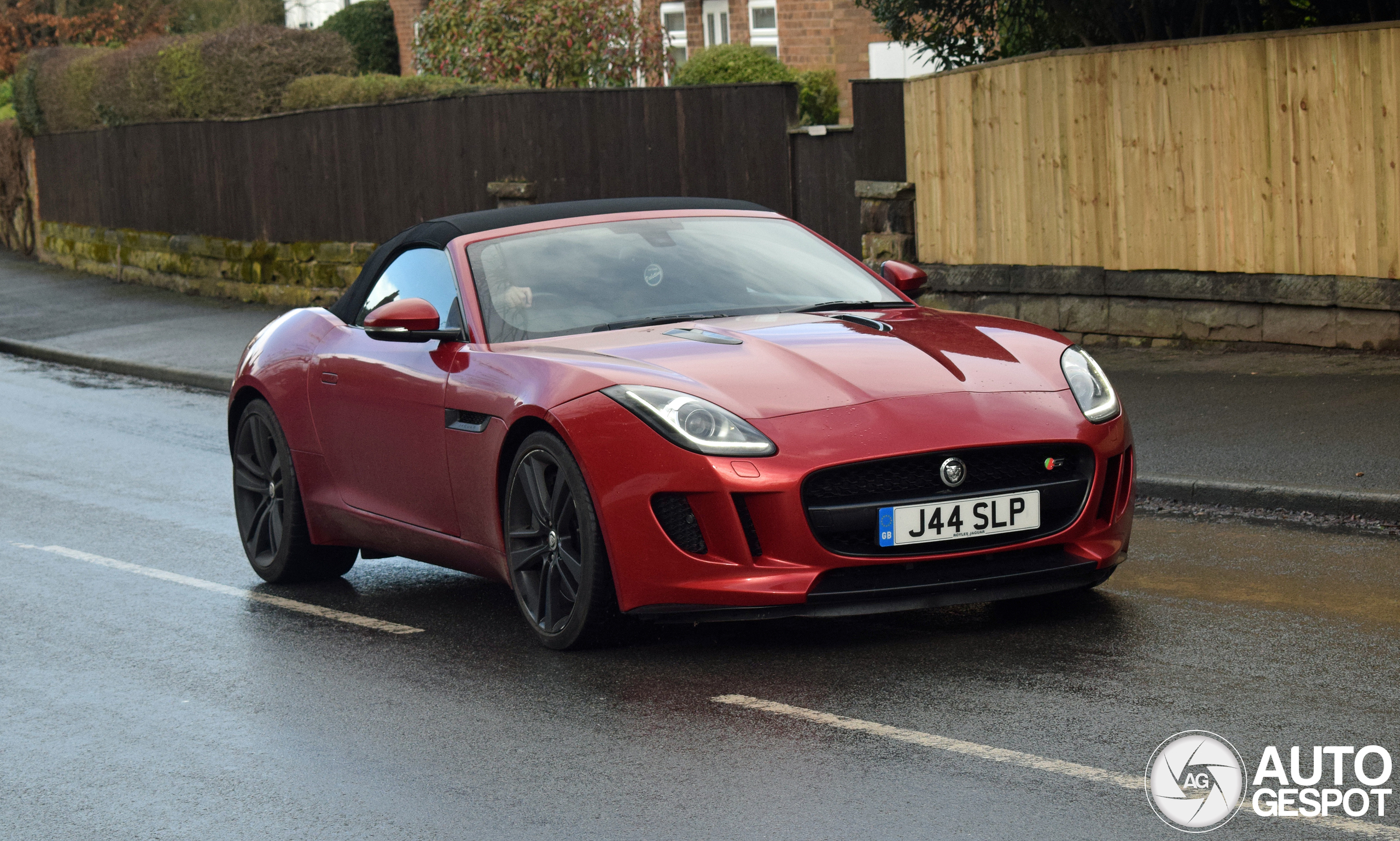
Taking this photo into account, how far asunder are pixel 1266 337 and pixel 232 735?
878 centimetres

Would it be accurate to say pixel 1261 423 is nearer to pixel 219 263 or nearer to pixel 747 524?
pixel 747 524

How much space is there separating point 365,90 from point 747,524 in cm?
1743

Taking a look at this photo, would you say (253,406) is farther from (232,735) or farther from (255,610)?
(232,735)

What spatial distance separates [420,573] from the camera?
841 centimetres

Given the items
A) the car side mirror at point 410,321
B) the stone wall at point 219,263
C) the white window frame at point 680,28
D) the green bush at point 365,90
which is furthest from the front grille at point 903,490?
the white window frame at point 680,28

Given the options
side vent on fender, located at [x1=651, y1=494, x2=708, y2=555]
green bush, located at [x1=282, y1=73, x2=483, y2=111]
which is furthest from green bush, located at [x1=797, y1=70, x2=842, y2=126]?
side vent on fender, located at [x1=651, y1=494, x2=708, y2=555]

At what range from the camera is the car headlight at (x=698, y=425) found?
5.81 metres

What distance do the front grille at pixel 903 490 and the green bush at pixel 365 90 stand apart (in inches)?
581

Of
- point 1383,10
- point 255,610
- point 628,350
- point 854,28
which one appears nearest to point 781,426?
point 628,350

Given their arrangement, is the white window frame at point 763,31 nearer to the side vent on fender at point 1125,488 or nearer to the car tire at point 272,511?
the car tire at point 272,511

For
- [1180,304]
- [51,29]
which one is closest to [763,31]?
[51,29]

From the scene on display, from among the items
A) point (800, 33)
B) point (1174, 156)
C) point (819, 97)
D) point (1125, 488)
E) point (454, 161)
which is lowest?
point (1125, 488)

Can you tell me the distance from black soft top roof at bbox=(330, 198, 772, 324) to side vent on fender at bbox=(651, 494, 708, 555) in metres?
1.88

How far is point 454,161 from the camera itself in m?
20.2
